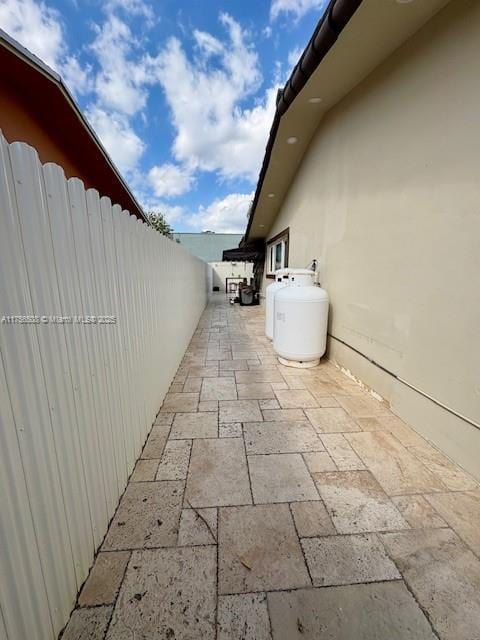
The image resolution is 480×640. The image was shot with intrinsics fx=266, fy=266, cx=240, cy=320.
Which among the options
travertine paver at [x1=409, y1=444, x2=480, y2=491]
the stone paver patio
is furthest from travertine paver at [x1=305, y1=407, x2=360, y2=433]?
travertine paver at [x1=409, y1=444, x2=480, y2=491]

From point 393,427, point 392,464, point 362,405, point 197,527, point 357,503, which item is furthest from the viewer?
point 362,405

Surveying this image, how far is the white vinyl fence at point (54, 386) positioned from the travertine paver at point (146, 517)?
67 mm

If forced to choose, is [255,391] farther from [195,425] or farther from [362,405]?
[362,405]

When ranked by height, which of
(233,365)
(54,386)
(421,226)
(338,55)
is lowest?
(233,365)

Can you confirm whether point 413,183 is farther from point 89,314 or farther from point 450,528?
point 89,314

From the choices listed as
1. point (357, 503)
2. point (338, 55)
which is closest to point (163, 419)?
point (357, 503)

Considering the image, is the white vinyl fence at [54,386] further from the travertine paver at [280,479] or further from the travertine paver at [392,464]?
the travertine paver at [392,464]

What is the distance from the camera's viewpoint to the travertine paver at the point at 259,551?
1105 millimetres

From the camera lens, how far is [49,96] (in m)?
2.73

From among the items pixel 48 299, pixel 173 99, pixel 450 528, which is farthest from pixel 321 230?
pixel 173 99

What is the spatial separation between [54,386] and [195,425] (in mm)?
1517

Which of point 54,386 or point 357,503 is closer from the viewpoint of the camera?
point 54,386

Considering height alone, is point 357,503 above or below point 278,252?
below

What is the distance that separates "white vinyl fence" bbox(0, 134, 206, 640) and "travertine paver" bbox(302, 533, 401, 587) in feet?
3.22
